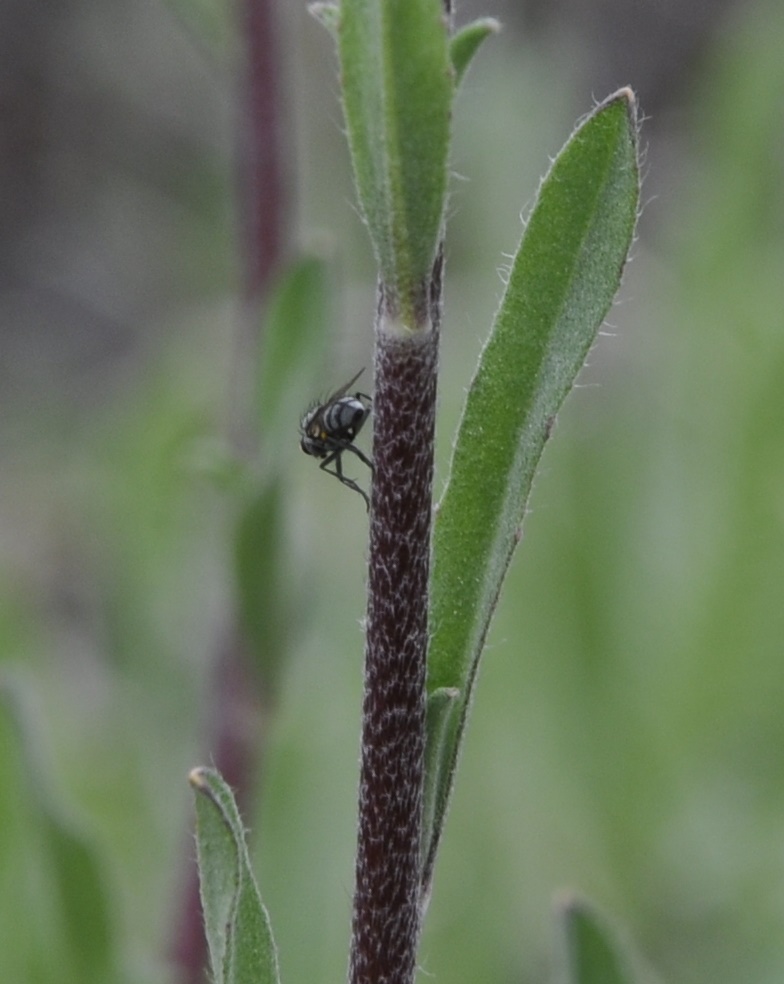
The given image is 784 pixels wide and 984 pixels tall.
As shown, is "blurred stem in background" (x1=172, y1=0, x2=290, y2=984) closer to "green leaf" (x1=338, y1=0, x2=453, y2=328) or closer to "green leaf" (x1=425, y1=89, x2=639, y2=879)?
"green leaf" (x1=425, y1=89, x2=639, y2=879)

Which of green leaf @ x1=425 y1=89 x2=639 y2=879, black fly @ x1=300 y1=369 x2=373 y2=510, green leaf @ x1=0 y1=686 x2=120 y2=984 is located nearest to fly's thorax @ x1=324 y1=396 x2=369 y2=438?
black fly @ x1=300 y1=369 x2=373 y2=510

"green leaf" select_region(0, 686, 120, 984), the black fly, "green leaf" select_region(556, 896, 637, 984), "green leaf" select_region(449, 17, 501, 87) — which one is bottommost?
"green leaf" select_region(0, 686, 120, 984)

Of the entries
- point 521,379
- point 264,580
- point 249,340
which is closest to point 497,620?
point 249,340

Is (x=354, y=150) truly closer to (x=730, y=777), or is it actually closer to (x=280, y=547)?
(x=280, y=547)

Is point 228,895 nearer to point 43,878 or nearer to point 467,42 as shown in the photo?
point 467,42

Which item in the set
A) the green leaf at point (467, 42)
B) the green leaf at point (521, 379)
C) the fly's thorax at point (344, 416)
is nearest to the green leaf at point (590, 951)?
the green leaf at point (521, 379)
